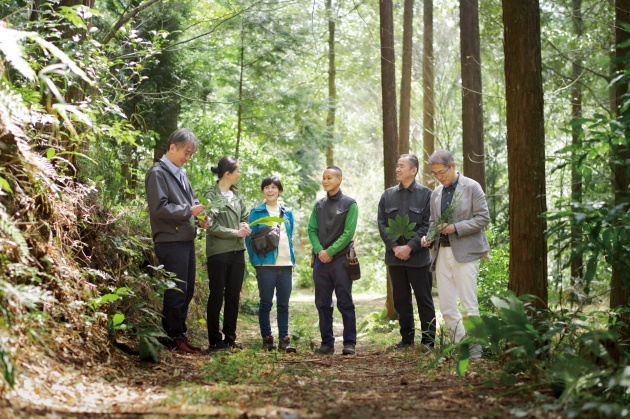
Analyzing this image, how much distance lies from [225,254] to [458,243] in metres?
2.55

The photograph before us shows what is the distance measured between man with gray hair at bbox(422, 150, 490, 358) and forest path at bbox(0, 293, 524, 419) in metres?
0.63

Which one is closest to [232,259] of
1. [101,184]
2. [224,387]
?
[101,184]

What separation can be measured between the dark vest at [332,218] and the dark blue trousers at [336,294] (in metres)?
0.19

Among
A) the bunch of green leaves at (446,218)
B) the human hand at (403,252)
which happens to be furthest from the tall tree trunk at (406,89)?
the bunch of green leaves at (446,218)

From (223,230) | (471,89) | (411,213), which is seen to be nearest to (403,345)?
(411,213)

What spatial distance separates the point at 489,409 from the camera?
3.23 meters

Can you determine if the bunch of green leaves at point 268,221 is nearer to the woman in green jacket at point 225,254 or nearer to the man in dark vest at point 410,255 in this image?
the woman in green jacket at point 225,254

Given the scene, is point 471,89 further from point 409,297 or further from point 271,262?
point 271,262

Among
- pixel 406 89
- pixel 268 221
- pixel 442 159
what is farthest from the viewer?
pixel 406 89

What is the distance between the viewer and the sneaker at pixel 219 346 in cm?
571

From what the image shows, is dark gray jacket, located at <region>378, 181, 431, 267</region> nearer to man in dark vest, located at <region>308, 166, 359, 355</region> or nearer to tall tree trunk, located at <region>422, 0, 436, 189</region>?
man in dark vest, located at <region>308, 166, 359, 355</region>

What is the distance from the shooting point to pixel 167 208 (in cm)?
505

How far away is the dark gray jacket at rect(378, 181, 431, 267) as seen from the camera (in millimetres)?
6098

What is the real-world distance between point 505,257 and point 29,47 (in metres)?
6.35
